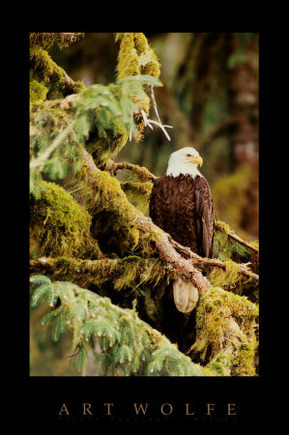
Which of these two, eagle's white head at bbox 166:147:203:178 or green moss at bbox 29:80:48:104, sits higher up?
green moss at bbox 29:80:48:104

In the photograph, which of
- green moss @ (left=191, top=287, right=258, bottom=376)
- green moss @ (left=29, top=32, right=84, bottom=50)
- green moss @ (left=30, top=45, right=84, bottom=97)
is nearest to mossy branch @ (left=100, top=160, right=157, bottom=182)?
green moss @ (left=30, top=45, right=84, bottom=97)

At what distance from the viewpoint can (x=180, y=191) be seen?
3.49 metres

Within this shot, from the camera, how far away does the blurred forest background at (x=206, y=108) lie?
365 centimetres

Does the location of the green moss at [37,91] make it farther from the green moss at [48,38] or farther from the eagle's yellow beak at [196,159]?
the eagle's yellow beak at [196,159]

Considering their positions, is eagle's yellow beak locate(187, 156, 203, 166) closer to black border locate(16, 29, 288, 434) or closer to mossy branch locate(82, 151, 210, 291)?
mossy branch locate(82, 151, 210, 291)

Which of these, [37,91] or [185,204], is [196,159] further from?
[37,91]

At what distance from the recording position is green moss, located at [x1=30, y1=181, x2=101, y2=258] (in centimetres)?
290

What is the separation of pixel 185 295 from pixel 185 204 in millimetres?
650
